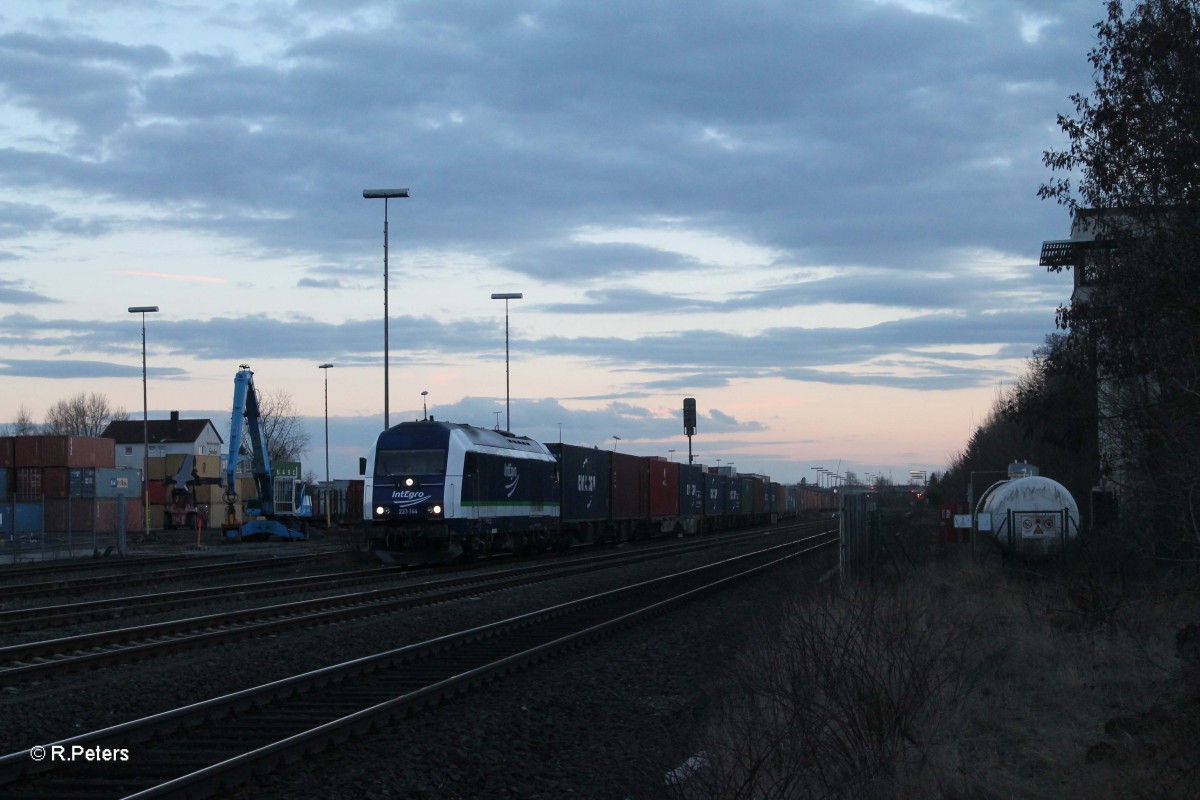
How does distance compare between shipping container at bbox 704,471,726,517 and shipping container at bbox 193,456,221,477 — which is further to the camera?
shipping container at bbox 193,456,221,477

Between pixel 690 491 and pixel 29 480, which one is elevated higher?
pixel 29 480

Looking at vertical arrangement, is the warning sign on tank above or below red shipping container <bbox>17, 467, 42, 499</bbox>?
below

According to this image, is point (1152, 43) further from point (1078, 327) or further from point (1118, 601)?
point (1118, 601)

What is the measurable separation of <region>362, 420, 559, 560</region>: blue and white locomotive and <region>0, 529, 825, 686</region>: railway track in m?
2.40

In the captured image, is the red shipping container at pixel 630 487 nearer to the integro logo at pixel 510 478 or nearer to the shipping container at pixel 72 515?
the integro logo at pixel 510 478

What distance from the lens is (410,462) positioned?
91.3 ft

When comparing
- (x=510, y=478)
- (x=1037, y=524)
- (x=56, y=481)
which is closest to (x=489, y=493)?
(x=510, y=478)

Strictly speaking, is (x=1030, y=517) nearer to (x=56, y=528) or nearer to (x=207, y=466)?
(x=56, y=528)

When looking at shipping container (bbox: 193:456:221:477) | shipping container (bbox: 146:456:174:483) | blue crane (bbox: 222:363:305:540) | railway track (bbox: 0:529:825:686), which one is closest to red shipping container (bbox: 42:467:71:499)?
blue crane (bbox: 222:363:305:540)

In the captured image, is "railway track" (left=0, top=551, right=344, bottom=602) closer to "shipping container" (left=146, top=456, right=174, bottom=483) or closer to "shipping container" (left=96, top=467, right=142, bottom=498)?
"shipping container" (left=96, top=467, right=142, bottom=498)

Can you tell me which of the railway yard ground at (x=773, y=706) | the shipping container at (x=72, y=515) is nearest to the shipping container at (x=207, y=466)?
the shipping container at (x=72, y=515)

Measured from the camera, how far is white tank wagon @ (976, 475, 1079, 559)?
2325 cm

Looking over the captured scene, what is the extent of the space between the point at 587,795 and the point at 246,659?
6.38 m

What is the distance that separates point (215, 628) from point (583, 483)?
2228 centimetres
